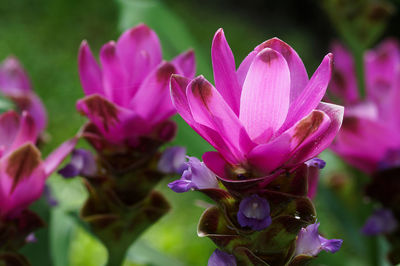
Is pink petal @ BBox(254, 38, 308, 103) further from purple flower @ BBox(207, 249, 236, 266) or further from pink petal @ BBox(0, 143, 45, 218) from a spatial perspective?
pink petal @ BBox(0, 143, 45, 218)

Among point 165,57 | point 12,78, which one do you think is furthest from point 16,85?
point 165,57

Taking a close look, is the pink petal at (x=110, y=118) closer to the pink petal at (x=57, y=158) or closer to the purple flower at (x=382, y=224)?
the pink petal at (x=57, y=158)

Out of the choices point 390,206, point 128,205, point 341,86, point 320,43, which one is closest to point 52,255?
point 128,205

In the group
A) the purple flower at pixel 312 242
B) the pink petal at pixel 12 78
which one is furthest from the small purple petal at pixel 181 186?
the pink petal at pixel 12 78

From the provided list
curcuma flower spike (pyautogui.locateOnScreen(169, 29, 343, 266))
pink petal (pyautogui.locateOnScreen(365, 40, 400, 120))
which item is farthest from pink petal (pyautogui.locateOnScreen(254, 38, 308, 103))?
pink petal (pyautogui.locateOnScreen(365, 40, 400, 120))

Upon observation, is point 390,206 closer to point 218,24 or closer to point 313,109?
point 313,109

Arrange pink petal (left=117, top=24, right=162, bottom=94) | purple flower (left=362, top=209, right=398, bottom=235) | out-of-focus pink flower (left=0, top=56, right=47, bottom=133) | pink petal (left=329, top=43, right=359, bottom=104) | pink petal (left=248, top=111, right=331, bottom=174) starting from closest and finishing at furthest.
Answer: pink petal (left=248, top=111, right=331, bottom=174) → pink petal (left=117, top=24, right=162, bottom=94) → purple flower (left=362, top=209, right=398, bottom=235) → out-of-focus pink flower (left=0, top=56, right=47, bottom=133) → pink petal (left=329, top=43, right=359, bottom=104)

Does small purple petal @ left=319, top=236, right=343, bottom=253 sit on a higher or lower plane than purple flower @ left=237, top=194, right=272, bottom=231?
lower
